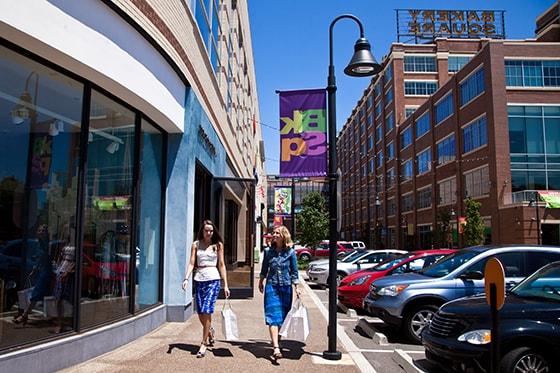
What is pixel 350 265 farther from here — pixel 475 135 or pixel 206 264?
pixel 475 135

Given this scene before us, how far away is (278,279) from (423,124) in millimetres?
50404

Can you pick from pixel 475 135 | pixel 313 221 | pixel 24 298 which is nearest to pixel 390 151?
pixel 475 135

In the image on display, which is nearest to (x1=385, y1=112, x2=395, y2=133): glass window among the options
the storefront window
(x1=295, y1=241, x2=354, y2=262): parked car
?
(x1=295, y1=241, x2=354, y2=262): parked car

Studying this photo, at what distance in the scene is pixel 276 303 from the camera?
6.93 metres

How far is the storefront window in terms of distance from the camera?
566 centimetres

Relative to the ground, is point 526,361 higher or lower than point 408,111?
lower

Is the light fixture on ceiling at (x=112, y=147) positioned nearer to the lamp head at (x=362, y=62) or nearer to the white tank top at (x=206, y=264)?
the white tank top at (x=206, y=264)

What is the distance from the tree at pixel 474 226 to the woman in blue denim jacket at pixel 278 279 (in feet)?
107

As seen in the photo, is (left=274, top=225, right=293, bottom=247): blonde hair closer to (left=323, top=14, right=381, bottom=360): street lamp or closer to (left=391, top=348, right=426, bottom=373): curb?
(left=323, top=14, right=381, bottom=360): street lamp

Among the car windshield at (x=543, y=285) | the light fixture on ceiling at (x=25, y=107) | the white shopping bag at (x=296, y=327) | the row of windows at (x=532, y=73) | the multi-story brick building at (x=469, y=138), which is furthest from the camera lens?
the row of windows at (x=532, y=73)

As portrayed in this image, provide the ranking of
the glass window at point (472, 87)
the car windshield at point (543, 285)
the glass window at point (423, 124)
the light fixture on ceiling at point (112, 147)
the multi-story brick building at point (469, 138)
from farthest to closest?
the glass window at point (423, 124) < the glass window at point (472, 87) < the multi-story brick building at point (469, 138) < the light fixture on ceiling at point (112, 147) < the car windshield at point (543, 285)

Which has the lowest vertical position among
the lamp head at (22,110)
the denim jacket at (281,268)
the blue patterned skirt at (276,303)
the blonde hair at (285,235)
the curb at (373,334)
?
the curb at (373,334)

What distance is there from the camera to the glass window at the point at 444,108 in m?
46.3

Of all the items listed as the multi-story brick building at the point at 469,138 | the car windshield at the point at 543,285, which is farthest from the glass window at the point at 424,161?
the car windshield at the point at 543,285
